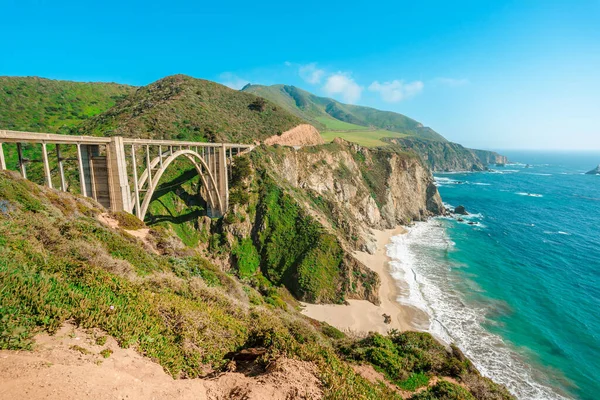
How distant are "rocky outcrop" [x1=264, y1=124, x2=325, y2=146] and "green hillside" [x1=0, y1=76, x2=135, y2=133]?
1485 inches

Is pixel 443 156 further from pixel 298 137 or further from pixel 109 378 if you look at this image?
pixel 109 378

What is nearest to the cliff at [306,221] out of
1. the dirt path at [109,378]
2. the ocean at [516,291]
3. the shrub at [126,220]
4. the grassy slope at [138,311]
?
the ocean at [516,291]

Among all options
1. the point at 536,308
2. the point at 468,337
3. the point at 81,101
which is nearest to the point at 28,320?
the point at 468,337

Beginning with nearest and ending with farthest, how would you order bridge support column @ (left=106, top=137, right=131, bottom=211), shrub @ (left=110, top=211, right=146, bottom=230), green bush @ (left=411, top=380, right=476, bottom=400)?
green bush @ (left=411, top=380, right=476, bottom=400), shrub @ (left=110, top=211, right=146, bottom=230), bridge support column @ (left=106, top=137, right=131, bottom=211)

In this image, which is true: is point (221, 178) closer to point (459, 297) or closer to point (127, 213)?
point (127, 213)

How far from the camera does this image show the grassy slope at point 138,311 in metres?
6.52

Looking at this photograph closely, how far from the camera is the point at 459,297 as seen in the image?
114 ft

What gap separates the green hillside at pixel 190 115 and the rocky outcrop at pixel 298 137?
1.32 meters

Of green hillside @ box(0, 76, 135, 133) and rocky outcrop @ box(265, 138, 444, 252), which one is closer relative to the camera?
rocky outcrop @ box(265, 138, 444, 252)

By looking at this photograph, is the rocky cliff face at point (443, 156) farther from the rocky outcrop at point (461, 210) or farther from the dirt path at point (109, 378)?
the dirt path at point (109, 378)

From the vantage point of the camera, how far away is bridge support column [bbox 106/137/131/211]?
18.8m

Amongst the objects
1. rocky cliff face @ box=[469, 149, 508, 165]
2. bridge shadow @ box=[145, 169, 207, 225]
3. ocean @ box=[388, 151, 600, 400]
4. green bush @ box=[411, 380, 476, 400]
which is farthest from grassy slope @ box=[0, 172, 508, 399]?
rocky cliff face @ box=[469, 149, 508, 165]

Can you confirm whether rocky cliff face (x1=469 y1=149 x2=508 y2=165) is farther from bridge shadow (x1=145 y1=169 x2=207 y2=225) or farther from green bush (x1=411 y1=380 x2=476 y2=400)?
green bush (x1=411 y1=380 x2=476 y2=400)

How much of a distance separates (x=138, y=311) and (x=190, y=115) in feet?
162
